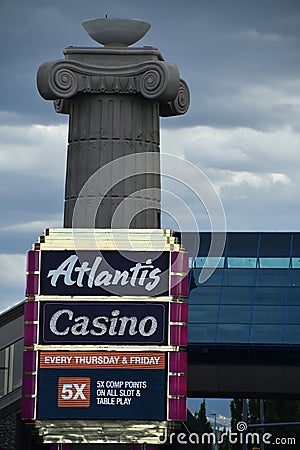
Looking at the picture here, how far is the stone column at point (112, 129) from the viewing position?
4659cm

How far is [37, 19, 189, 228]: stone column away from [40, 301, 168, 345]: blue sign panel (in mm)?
4848

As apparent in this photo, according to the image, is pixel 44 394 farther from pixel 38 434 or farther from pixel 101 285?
pixel 101 285

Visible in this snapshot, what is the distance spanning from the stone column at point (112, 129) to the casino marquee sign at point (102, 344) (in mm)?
4114

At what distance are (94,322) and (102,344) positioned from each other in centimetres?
83

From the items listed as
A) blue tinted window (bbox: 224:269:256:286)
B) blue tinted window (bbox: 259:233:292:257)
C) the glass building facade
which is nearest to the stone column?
the glass building facade

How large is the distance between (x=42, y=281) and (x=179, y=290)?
491 centimetres

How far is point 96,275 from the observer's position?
42.7 m

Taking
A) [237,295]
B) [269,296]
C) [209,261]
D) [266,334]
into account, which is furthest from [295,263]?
[266,334]

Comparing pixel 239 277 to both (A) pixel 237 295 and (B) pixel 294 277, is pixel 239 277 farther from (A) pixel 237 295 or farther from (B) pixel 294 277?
(B) pixel 294 277

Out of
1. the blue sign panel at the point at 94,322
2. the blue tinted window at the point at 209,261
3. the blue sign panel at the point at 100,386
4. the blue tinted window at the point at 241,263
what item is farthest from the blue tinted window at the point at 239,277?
the blue sign panel at the point at 100,386

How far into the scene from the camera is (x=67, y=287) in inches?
1683

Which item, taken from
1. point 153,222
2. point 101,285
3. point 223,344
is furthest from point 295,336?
point 101,285

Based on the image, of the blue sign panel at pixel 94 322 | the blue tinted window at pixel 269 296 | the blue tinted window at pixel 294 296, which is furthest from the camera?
the blue tinted window at pixel 269 296

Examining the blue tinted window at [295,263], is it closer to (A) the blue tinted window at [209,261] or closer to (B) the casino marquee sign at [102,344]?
(A) the blue tinted window at [209,261]
